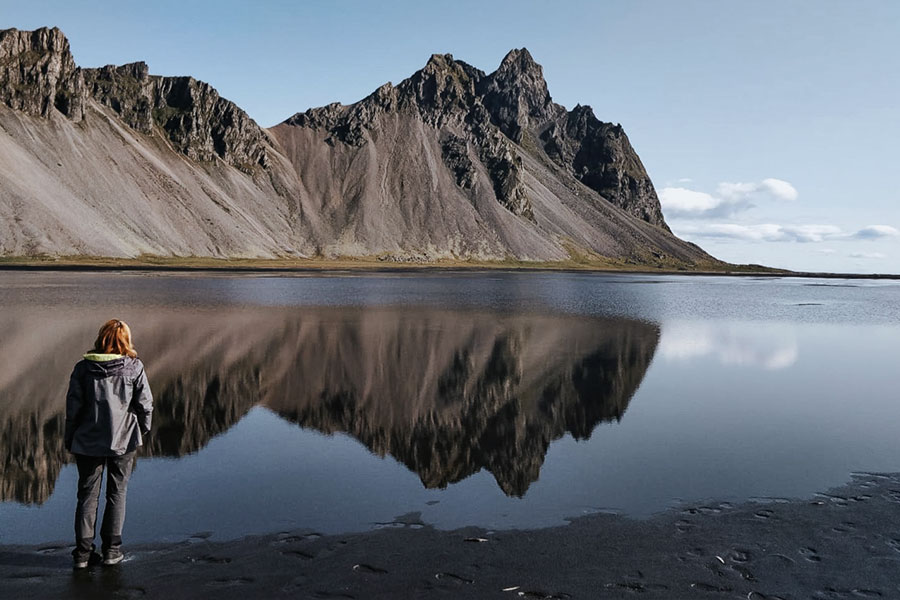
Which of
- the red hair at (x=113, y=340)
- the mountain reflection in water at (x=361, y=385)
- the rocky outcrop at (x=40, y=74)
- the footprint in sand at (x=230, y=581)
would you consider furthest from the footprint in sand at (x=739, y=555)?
the rocky outcrop at (x=40, y=74)

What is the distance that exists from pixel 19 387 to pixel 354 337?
49.2 feet

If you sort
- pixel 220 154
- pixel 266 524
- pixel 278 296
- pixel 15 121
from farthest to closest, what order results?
pixel 220 154, pixel 15 121, pixel 278 296, pixel 266 524

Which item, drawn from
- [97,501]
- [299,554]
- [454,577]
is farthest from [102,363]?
[454,577]

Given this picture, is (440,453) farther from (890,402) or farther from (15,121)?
(15,121)

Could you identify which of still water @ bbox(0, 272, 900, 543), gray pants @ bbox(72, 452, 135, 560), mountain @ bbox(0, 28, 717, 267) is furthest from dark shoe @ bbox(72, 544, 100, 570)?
mountain @ bbox(0, 28, 717, 267)

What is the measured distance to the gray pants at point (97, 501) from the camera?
8.61 metres

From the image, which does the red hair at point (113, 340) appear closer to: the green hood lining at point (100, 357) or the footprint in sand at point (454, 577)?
the green hood lining at point (100, 357)

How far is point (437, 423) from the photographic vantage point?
16.2 metres

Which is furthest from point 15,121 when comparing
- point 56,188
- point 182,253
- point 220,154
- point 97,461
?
point 97,461

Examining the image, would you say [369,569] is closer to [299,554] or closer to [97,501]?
[299,554]

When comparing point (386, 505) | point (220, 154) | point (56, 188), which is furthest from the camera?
point (220, 154)

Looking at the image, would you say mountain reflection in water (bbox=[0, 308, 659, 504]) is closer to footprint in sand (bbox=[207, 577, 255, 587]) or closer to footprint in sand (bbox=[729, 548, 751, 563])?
footprint in sand (bbox=[729, 548, 751, 563])

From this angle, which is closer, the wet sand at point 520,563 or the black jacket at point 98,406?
the wet sand at point 520,563

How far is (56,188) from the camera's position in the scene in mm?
121375
